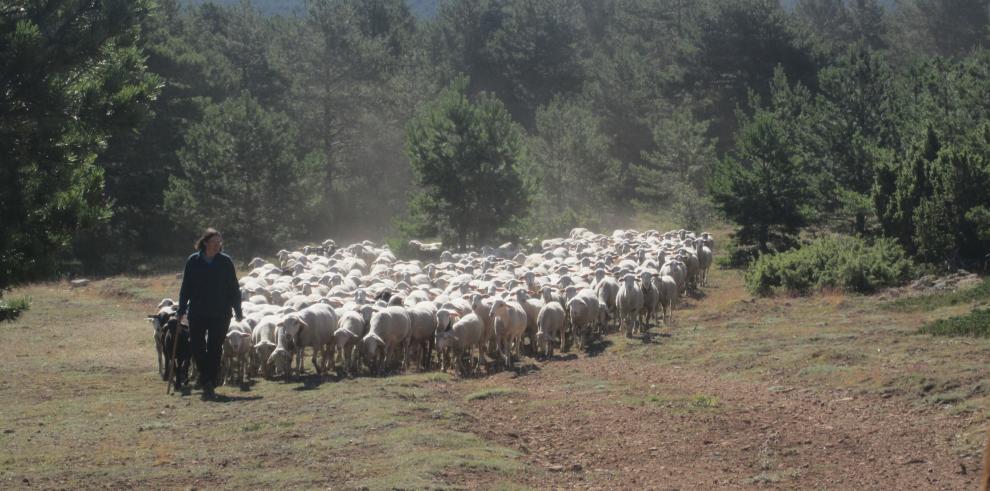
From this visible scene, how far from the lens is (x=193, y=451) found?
12.1 meters

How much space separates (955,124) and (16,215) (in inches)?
1308

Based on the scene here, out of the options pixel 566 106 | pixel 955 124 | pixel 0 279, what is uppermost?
pixel 566 106

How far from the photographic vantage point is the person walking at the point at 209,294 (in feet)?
52.4

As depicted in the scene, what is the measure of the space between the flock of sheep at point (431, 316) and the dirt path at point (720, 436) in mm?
3831

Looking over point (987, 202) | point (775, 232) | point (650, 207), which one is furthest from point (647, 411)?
point (650, 207)

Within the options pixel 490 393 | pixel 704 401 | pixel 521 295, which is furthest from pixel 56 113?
pixel 521 295

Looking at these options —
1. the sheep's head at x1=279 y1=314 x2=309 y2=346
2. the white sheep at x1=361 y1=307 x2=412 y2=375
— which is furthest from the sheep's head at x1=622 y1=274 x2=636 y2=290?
the sheep's head at x1=279 y1=314 x2=309 y2=346

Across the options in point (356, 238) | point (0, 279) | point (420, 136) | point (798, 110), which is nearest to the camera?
point (0, 279)

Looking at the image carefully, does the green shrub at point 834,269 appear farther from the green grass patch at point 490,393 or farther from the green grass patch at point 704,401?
the green grass patch at point 490,393

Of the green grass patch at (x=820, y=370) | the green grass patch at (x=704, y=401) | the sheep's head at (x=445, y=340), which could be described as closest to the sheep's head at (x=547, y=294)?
the sheep's head at (x=445, y=340)

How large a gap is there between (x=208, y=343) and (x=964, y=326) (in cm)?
1258

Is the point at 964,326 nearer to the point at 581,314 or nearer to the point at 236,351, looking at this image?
the point at 581,314

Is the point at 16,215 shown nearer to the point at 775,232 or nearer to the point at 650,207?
the point at 775,232

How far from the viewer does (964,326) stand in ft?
61.0
